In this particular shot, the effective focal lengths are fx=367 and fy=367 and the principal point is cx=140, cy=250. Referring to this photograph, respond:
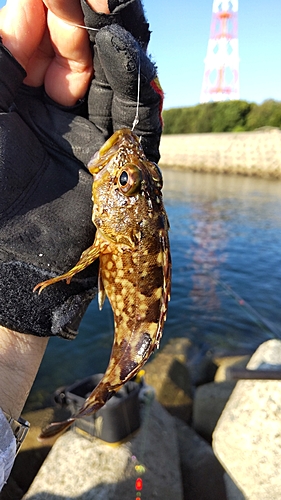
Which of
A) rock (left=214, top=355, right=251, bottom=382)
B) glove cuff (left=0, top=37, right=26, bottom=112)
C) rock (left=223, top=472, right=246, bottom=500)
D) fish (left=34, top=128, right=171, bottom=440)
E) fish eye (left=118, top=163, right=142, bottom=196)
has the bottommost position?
rock (left=214, top=355, right=251, bottom=382)

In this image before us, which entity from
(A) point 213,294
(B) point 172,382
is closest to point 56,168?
(B) point 172,382

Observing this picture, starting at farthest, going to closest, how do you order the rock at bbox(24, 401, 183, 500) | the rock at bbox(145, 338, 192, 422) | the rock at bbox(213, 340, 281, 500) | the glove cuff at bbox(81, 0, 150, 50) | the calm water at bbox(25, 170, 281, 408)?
the calm water at bbox(25, 170, 281, 408), the rock at bbox(145, 338, 192, 422), the rock at bbox(213, 340, 281, 500), the rock at bbox(24, 401, 183, 500), the glove cuff at bbox(81, 0, 150, 50)

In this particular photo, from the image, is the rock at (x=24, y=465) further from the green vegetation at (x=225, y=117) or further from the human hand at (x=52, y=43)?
the green vegetation at (x=225, y=117)

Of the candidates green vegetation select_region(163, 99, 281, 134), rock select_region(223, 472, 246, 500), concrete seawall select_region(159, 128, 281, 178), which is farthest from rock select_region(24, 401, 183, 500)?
green vegetation select_region(163, 99, 281, 134)

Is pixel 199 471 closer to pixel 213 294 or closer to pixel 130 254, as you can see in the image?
pixel 130 254

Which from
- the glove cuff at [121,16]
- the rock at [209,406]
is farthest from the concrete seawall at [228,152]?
the glove cuff at [121,16]

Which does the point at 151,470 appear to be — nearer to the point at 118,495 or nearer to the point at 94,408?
the point at 118,495

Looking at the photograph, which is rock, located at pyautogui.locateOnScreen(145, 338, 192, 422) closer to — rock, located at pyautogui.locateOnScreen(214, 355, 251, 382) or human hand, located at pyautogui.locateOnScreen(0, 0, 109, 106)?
rock, located at pyautogui.locateOnScreen(214, 355, 251, 382)
